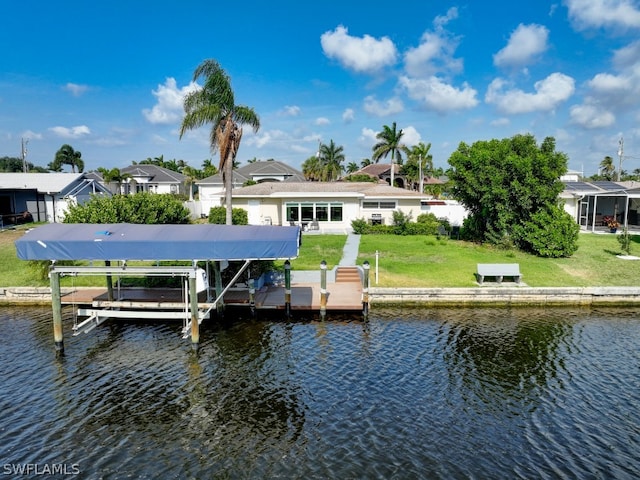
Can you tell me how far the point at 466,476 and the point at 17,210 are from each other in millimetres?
44299

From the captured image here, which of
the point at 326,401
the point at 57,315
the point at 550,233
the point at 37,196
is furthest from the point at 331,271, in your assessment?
the point at 37,196

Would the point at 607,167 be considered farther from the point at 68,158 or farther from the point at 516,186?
the point at 68,158

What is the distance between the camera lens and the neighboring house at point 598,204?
126 ft

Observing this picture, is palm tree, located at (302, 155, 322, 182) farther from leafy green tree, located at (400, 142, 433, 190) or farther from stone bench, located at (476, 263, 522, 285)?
stone bench, located at (476, 263, 522, 285)

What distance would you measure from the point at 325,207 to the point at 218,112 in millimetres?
13860

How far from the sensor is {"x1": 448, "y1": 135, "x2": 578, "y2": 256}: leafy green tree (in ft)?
91.1

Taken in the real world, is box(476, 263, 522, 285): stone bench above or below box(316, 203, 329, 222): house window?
below

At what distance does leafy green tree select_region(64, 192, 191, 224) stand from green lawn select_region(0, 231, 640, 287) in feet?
10.4

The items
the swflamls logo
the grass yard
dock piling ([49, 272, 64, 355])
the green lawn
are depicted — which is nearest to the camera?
the swflamls logo

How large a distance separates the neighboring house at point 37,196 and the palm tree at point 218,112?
1881cm

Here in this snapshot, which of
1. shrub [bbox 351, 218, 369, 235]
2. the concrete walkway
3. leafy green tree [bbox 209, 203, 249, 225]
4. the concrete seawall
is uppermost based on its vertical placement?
leafy green tree [bbox 209, 203, 249, 225]

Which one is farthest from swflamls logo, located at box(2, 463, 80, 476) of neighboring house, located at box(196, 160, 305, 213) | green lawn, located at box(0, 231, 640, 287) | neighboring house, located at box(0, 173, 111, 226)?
neighboring house, located at box(196, 160, 305, 213)

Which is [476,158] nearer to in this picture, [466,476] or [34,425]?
[466,476]

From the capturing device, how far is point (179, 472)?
9.16 m
